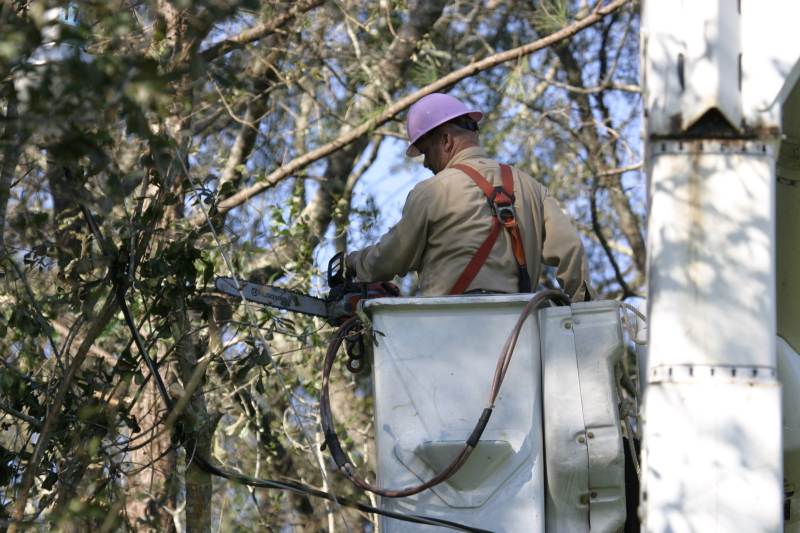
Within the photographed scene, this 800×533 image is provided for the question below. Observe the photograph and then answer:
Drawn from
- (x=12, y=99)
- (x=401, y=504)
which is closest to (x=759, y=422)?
(x=401, y=504)

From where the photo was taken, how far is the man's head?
5582 millimetres

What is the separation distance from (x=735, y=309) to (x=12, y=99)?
1861 mm

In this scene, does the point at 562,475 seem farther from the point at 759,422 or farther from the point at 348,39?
the point at 348,39

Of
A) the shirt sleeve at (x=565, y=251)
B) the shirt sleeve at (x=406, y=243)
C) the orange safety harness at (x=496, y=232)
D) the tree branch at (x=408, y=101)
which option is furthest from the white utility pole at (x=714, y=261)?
the tree branch at (x=408, y=101)

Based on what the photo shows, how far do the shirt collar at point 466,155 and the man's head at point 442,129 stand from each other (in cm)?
7

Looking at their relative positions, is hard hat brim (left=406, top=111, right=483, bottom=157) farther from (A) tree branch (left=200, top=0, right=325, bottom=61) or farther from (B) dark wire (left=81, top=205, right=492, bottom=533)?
(A) tree branch (left=200, top=0, right=325, bottom=61)

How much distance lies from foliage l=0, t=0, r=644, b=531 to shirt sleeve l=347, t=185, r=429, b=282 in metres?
0.56

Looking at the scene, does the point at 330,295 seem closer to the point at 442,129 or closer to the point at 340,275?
the point at 340,275

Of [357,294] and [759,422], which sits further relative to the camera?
[357,294]

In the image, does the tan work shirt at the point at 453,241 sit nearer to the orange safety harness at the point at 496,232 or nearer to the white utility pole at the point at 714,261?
the orange safety harness at the point at 496,232

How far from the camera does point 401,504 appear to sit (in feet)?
14.2

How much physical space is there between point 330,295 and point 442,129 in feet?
2.93

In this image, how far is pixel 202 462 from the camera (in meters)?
4.87

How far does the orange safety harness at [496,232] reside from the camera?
16.3 ft
